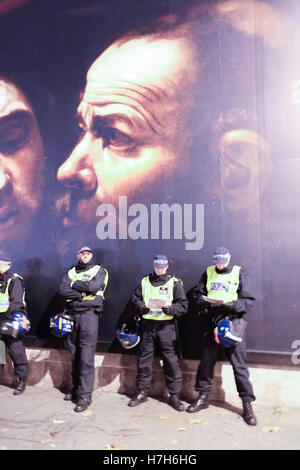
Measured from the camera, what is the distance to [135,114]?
760 cm

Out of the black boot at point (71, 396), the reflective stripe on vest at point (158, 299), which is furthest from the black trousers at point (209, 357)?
the black boot at point (71, 396)

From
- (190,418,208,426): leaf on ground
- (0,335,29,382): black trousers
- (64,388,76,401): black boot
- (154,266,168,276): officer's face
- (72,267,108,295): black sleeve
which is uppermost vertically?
(154,266,168,276): officer's face

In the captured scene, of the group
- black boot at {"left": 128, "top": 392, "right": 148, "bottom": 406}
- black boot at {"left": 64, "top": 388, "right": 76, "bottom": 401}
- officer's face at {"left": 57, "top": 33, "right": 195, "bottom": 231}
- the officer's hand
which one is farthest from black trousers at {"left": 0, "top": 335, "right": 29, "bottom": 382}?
the officer's hand

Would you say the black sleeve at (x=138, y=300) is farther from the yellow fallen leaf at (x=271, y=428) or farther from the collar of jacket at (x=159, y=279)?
the yellow fallen leaf at (x=271, y=428)

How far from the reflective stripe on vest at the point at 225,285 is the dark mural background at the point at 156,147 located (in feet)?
2.33

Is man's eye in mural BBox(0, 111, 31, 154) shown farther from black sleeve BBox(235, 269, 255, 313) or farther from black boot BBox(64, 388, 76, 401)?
black sleeve BBox(235, 269, 255, 313)

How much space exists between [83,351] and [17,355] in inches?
57.7

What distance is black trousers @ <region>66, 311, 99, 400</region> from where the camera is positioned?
20.7 ft

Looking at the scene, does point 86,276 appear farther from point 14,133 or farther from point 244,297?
point 14,133

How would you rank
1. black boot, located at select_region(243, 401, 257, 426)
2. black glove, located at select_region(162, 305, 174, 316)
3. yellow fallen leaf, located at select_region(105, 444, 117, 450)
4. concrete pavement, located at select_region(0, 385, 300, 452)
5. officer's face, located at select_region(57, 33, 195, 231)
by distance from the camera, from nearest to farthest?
yellow fallen leaf, located at select_region(105, 444, 117, 450) < concrete pavement, located at select_region(0, 385, 300, 452) < black boot, located at select_region(243, 401, 257, 426) < black glove, located at select_region(162, 305, 174, 316) < officer's face, located at select_region(57, 33, 195, 231)

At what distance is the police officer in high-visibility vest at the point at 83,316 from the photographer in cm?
636
